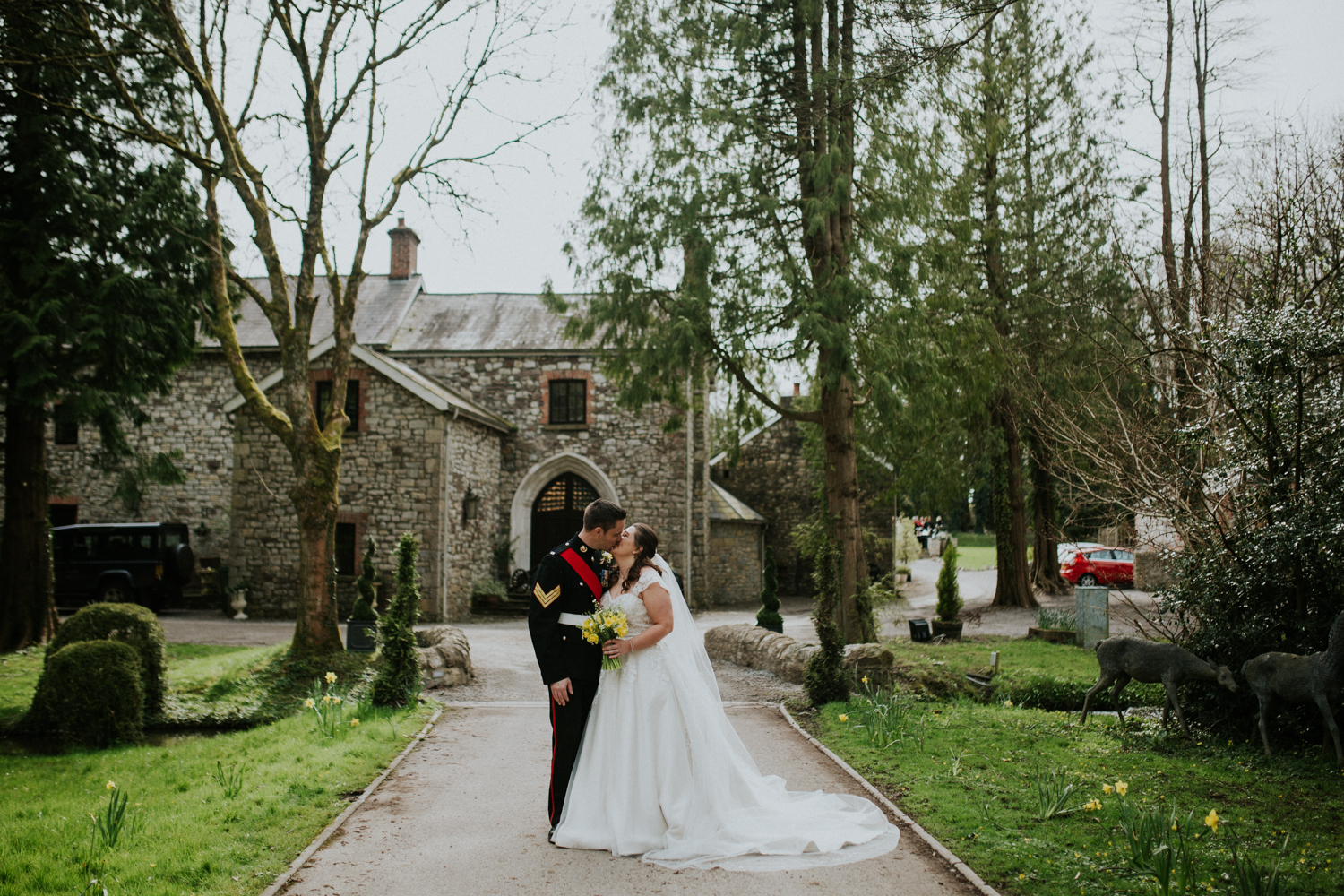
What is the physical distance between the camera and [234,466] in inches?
771

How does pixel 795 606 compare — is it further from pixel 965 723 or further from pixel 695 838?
pixel 695 838

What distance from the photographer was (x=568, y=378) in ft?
74.1

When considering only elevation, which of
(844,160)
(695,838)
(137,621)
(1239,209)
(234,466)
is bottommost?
(695,838)

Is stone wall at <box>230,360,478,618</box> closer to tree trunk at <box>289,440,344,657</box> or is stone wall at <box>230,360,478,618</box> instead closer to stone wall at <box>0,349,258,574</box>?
stone wall at <box>0,349,258,574</box>

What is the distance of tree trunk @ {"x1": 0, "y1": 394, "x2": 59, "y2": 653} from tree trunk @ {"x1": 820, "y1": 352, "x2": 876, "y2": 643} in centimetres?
1162

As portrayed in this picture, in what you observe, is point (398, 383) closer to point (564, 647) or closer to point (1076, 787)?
point (564, 647)

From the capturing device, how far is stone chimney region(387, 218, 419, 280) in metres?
25.2

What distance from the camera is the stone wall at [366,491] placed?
1902 centimetres

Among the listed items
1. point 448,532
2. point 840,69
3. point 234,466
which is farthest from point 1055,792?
point 234,466

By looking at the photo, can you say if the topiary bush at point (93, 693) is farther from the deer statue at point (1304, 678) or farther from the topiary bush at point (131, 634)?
the deer statue at point (1304, 678)

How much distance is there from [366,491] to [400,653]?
1177 centimetres

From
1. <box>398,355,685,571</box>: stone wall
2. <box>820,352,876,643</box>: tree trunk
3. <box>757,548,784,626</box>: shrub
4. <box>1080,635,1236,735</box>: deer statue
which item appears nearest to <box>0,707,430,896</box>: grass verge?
<box>1080,635,1236,735</box>: deer statue

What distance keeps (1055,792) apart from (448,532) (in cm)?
1593

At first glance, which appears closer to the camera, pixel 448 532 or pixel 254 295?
pixel 254 295
